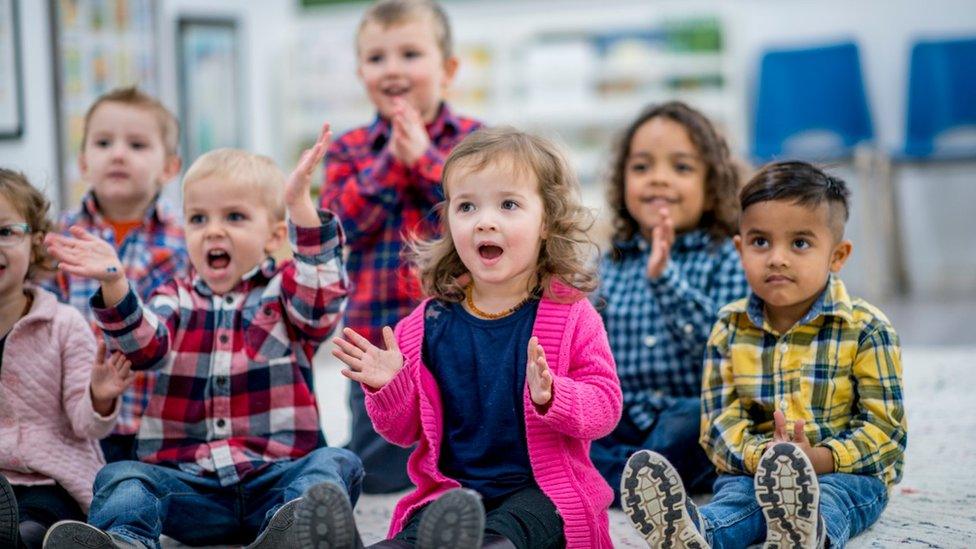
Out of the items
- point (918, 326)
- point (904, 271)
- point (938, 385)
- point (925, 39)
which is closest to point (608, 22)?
point (925, 39)

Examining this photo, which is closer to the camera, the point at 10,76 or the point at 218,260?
the point at 218,260

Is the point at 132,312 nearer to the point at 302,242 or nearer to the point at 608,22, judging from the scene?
the point at 302,242

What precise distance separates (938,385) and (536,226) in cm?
178

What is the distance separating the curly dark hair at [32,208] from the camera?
72.1 inches

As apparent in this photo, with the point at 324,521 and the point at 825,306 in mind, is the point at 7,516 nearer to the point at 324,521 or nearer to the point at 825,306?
the point at 324,521

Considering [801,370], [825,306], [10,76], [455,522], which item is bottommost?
[455,522]

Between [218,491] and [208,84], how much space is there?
13.5 feet

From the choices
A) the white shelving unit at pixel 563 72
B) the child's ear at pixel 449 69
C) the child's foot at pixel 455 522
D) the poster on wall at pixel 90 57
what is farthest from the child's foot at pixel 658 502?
the white shelving unit at pixel 563 72

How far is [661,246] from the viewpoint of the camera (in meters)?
2.04

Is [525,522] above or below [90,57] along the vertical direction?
below

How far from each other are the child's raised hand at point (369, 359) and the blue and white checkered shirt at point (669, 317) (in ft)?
2.00

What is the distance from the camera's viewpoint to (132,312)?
1.70 meters

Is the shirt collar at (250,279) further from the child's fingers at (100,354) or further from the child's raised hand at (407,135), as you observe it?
the child's raised hand at (407,135)

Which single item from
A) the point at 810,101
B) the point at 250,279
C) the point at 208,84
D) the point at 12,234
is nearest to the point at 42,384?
the point at 12,234
